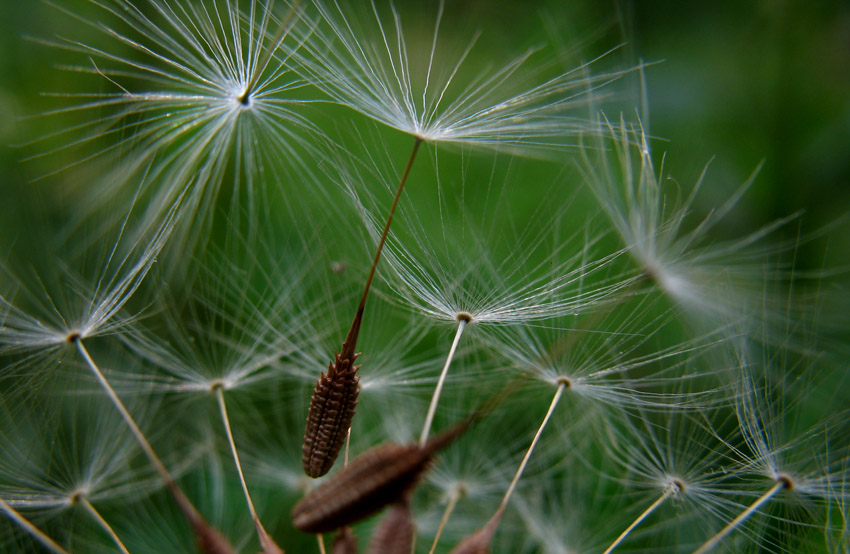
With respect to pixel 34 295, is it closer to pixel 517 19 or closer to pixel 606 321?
pixel 606 321

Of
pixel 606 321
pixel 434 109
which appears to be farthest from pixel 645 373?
pixel 434 109

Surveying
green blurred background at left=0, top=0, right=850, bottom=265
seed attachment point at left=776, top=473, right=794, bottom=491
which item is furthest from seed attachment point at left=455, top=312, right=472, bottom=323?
green blurred background at left=0, top=0, right=850, bottom=265

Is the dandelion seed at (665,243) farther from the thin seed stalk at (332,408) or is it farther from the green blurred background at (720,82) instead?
the green blurred background at (720,82)

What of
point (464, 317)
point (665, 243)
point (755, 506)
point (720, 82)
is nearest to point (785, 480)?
point (755, 506)

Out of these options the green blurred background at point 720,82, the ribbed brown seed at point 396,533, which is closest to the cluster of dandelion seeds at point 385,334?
the ribbed brown seed at point 396,533

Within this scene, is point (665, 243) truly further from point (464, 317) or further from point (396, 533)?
point (396, 533)

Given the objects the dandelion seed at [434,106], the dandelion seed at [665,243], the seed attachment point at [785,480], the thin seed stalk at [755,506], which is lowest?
the thin seed stalk at [755,506]
